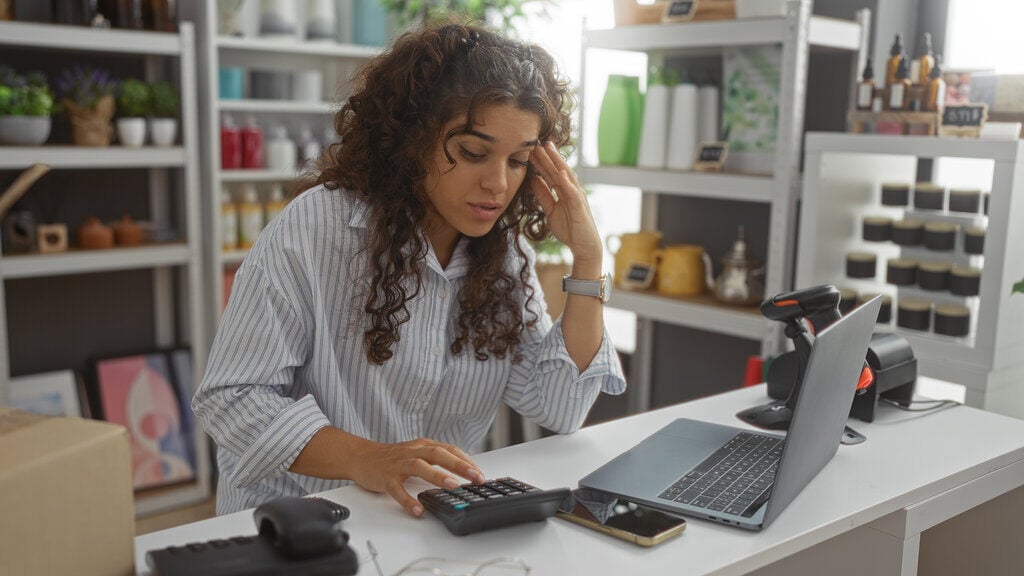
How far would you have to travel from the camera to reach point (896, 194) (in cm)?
230

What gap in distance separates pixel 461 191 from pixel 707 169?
1.36 m

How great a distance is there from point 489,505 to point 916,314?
57.6 inches

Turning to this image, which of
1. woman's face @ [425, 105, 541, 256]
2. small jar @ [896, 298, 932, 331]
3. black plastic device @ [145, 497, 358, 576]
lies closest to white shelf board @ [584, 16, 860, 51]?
small jar @ [896, 298, 932, 331]

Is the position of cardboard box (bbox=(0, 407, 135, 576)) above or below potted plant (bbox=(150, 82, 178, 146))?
below

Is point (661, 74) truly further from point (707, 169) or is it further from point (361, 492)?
point (361, 492)

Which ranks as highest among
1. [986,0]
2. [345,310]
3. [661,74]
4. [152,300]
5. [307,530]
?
[986,0]

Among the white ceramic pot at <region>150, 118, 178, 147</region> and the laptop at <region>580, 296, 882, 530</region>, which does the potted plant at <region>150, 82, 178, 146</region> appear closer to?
the white ceramic pot at <region>150, 118, 178, 147</region>

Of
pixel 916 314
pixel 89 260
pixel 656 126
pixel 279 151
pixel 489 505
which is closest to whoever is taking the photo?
pixel 489 505

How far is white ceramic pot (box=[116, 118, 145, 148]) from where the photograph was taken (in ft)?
9.79

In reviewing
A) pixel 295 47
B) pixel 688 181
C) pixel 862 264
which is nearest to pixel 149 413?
pixel 295 47

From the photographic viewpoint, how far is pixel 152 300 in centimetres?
341

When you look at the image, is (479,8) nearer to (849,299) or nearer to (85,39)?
(85,39)

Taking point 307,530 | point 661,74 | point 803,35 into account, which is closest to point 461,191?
point 307,530

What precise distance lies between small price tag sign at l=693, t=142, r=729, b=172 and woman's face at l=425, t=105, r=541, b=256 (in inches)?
49.7
